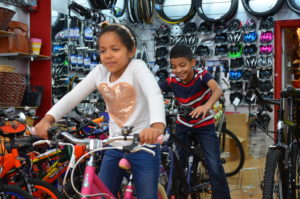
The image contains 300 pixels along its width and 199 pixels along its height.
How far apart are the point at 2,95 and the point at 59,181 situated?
1.41 m

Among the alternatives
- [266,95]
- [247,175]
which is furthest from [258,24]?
[247,175]

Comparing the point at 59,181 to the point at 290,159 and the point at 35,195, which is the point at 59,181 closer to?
the point at 35,195

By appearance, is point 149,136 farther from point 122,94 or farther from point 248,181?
point 248,181

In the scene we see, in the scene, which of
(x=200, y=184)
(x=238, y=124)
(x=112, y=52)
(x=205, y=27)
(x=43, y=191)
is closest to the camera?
(x=112, y=52)

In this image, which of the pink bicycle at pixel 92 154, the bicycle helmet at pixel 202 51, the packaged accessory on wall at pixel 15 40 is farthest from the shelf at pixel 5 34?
the bicycle helmet at pixel 202 51

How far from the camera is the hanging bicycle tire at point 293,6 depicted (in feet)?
26.2

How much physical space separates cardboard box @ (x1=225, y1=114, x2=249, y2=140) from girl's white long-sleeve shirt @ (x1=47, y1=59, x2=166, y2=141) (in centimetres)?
582

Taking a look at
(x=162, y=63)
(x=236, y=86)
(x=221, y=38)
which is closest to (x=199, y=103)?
(x=236, y=86)

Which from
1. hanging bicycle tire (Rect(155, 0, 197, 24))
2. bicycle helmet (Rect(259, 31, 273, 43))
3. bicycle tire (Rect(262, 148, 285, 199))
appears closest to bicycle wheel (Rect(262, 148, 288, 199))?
bicycle tire (Rect(262, 148, 285, 199))

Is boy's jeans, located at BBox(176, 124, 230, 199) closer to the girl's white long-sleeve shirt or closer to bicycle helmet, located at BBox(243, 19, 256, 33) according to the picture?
the girl's white long-sleeve shirt

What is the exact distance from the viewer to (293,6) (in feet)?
26.4

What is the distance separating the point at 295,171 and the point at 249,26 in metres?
5.80

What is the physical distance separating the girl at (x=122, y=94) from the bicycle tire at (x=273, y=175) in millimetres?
900

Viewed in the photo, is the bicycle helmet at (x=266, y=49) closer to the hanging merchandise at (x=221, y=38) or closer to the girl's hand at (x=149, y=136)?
the hanging merchandise at (x=221, y=38)
